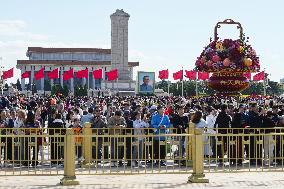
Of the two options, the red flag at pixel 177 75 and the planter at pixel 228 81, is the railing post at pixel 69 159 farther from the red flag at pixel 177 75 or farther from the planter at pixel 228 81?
the red flag at pixel 177 75

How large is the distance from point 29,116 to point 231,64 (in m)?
7.17

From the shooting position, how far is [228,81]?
1845 cm

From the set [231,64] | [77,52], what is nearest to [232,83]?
[231,64]

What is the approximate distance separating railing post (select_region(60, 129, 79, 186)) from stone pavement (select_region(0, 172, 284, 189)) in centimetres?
17

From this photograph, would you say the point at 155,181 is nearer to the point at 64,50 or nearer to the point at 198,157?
the point at 198,157

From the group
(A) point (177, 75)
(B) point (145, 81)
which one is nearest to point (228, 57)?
(B) point (145, 81)

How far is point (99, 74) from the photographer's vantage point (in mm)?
51875

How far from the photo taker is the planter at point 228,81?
18.4m

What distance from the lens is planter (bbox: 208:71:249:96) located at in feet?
60.4

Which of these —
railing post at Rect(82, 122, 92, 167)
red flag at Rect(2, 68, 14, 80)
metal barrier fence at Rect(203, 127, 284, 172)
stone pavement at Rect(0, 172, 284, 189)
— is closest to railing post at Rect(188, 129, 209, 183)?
stone pavement at Rect(0, 172, 284, 189)

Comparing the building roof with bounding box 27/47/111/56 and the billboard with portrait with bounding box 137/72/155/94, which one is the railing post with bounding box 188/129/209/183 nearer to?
the billboard with portrait with bounding box 137/72/155/94

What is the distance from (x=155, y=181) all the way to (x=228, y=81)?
832 centimetres

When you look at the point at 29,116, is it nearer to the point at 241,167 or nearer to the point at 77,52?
the point at 241,167

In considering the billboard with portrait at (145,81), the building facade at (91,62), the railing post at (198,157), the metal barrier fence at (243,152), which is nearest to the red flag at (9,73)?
the billboard with portrait at (145,81)
